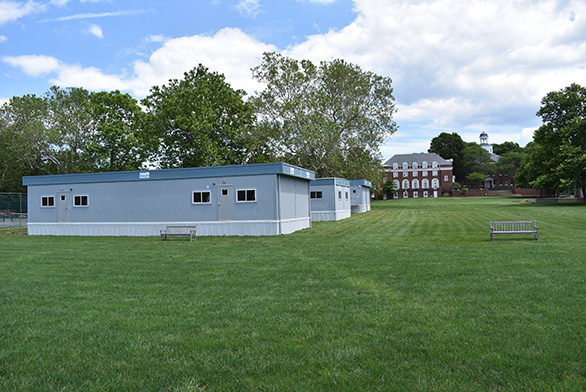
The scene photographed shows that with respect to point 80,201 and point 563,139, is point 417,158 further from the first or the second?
point 80,201

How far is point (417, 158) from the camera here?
4097 inches

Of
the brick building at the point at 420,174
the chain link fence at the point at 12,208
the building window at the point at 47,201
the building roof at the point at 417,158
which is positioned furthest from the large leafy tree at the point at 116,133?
the building roof at the point at 417,158

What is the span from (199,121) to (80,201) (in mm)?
17758

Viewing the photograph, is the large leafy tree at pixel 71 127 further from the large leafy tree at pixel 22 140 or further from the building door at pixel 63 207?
the building door at pixel 63 207

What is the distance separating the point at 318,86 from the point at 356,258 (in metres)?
33.1

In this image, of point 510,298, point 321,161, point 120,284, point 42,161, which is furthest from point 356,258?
point 42,161

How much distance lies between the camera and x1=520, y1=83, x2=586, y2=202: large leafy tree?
41500 millimetres

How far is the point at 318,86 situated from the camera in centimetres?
4222

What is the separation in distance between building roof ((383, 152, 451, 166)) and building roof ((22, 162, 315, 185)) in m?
83.5

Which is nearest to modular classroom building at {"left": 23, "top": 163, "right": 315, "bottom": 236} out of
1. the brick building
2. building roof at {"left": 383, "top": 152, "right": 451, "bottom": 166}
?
the brick building

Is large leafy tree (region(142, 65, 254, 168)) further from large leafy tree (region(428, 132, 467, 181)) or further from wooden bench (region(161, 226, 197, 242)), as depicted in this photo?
large leafy tree (region(428, 132, 467, 181))

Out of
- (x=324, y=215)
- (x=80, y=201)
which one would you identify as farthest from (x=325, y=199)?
(x=80, y=201)

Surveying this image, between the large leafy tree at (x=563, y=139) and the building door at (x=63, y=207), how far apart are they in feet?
139

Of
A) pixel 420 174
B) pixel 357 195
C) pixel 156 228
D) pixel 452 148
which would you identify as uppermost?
pixel 452 148
